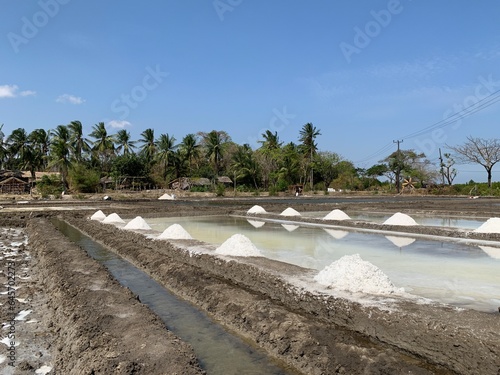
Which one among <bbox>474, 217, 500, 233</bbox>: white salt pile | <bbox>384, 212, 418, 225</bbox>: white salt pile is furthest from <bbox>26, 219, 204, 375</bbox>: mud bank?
<bbox>384, 212, 418, 225</bbox>: white salt pile

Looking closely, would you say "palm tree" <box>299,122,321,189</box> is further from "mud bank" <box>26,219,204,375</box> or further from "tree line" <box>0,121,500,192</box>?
"mud bank" <box>26,219,204,375</box>

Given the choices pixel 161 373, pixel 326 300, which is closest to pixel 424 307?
pixel 326 300

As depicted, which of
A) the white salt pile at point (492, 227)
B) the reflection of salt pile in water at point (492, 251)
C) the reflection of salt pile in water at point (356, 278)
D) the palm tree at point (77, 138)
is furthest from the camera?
the palm tree at point (77, 138)

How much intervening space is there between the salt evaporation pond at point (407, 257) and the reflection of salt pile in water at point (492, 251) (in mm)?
66

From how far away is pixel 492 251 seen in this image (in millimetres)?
7176

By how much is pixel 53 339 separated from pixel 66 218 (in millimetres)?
12980

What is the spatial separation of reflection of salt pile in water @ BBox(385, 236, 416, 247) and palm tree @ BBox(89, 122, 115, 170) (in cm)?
3769

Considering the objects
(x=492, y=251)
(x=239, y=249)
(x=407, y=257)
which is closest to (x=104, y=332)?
(x=239, y=249)

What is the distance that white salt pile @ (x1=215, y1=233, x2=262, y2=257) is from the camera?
21.0 feet

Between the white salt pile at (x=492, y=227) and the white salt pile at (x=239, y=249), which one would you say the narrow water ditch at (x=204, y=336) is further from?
the white salt pile at (x=492, y=227)

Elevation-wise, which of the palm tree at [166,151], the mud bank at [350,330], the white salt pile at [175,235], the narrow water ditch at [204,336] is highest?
the palm tree at [166,151]

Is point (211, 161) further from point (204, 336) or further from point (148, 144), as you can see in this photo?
point (204, 336)

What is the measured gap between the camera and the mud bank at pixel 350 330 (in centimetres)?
278

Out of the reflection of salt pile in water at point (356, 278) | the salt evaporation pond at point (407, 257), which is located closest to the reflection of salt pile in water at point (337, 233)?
the salt evaporation pond at point (407, 257)
